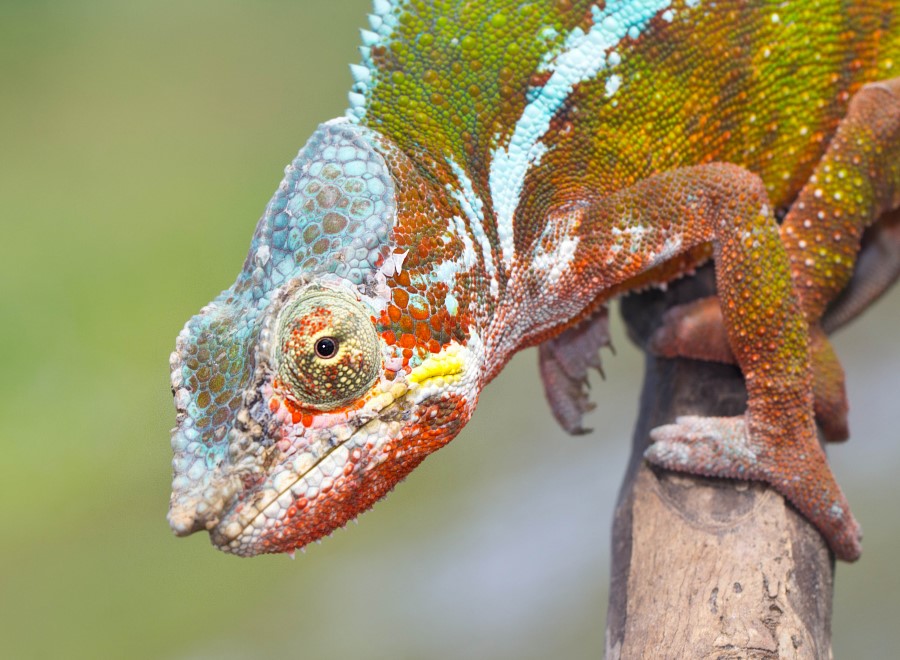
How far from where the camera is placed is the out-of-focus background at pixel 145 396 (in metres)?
4.79

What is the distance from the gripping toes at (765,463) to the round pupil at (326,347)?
1.09 metres

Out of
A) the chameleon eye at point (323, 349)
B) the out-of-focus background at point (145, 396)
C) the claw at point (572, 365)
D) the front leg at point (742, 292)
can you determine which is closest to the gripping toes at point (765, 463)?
the front leg at point (742, 292)

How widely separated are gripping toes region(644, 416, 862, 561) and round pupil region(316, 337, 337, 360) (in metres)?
1.09

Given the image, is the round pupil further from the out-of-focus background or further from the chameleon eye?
the out-of-focus background

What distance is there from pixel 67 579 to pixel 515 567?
7.33 ft

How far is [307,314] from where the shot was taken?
6.29ft

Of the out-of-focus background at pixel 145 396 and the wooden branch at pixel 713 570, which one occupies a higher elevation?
the out-of-focus background at pixel 145 396

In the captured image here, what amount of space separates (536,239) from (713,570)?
89 centimetres

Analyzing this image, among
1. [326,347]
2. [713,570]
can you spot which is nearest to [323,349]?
[326,347]

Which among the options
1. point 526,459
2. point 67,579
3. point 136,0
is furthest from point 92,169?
point 526,459

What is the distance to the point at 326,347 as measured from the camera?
75.6 inches

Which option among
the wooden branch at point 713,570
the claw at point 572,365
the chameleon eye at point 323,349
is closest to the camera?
the chameleon eye at point 323,349

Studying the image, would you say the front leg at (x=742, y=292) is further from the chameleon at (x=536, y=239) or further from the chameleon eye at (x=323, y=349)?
the chameleon eye at (x=323, y=349)

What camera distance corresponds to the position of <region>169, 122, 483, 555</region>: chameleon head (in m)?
1.94
